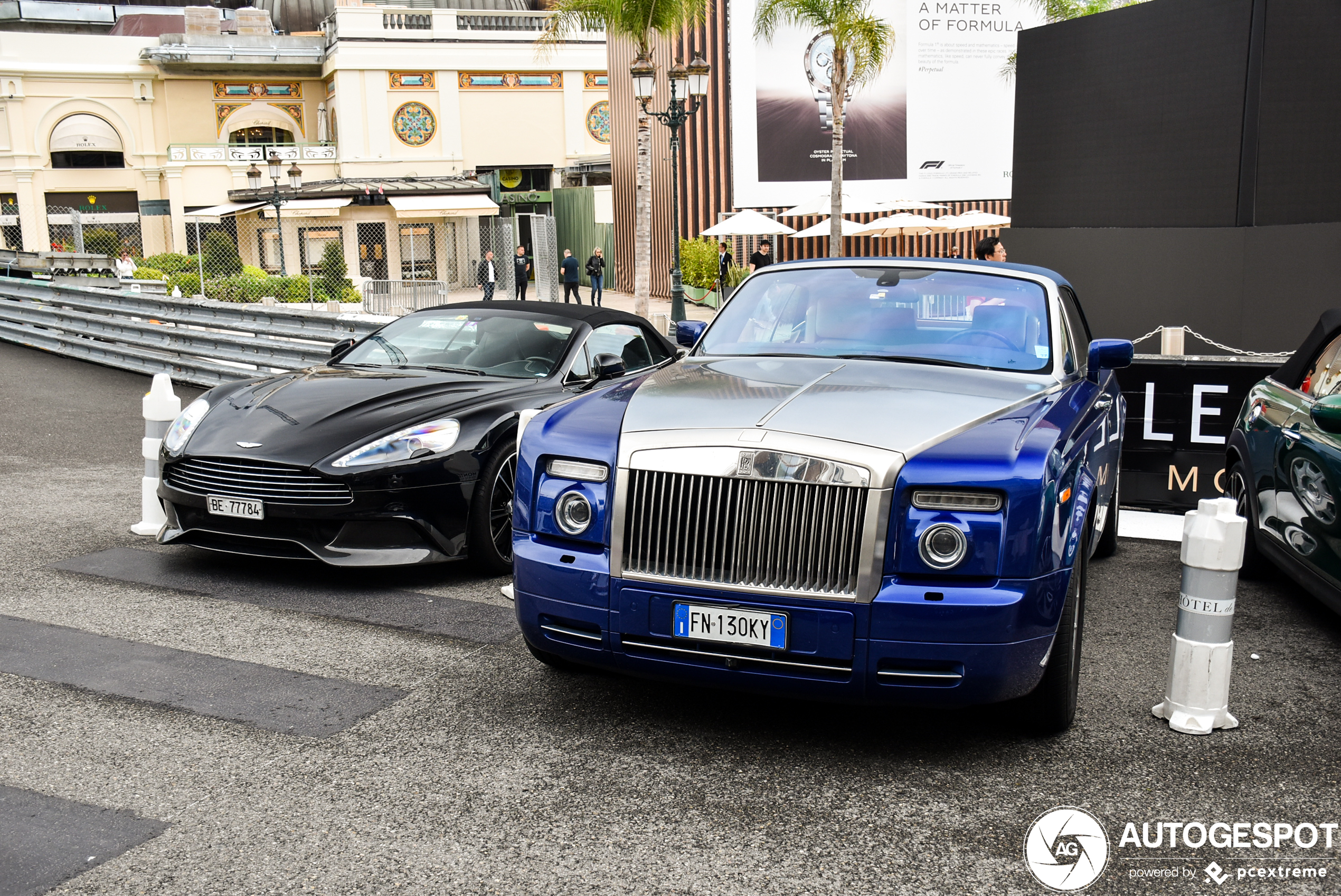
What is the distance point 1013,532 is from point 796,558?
0.68m

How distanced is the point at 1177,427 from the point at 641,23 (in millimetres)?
18938

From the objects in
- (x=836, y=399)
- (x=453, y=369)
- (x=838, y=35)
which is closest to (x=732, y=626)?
(x=836, y=399)

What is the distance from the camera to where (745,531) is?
390cm

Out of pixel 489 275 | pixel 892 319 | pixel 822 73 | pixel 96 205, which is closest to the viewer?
pixel 892 319

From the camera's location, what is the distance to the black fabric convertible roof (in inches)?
303

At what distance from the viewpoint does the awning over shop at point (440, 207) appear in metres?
42.5

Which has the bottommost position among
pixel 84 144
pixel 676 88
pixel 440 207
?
pixel 440 207

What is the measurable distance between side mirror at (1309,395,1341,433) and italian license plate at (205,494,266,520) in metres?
4.82

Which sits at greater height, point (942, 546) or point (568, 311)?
point (568, 311)

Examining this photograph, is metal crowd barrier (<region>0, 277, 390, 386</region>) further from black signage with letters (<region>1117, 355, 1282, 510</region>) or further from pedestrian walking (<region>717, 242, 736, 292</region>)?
pedestrian walking (<region>717, 242, 736, 292</region>)

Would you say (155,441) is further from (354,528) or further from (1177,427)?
(1177,427)

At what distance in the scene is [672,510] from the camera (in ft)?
13.1

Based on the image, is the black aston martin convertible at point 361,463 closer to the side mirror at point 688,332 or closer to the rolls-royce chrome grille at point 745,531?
the side mirror at point 688,332

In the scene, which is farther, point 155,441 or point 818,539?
point 155,441
